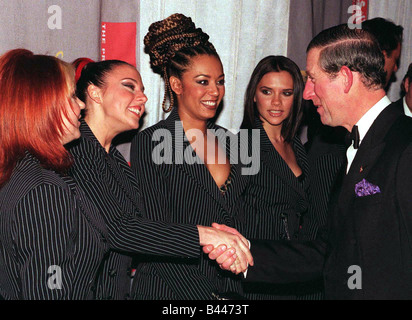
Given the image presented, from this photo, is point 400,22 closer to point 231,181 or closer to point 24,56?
point 231,181

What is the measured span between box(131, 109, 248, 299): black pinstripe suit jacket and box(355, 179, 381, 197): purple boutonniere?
81cm

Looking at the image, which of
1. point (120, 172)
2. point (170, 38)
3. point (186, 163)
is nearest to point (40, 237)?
point (120, 172)

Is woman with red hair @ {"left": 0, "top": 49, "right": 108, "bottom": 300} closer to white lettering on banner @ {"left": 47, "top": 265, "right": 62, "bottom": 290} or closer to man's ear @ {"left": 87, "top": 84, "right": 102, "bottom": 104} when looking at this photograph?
white lettering on banner @ {"left": 47, "top": 265, "right": 62, "bottom": 290}

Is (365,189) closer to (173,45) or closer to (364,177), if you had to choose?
(364,177)

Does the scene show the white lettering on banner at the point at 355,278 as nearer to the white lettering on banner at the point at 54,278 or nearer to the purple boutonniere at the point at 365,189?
the purple boutonniere at the point at 365,189

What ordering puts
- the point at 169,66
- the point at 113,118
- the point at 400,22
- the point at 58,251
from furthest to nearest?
the point at 400,22
the point at 169,66
the point at 113,118
the point at 58,251

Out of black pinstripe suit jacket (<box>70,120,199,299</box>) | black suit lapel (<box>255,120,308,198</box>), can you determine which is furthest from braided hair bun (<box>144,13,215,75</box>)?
black pinstripe suit jacket (<box>70,120,199,299</box>)

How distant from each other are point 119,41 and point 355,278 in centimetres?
188

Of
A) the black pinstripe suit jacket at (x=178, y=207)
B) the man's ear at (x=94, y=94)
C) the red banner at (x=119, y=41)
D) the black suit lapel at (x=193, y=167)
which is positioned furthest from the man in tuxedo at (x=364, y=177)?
the red banner at (x=119, y=41)

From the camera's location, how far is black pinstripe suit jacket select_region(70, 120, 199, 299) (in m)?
1.98
